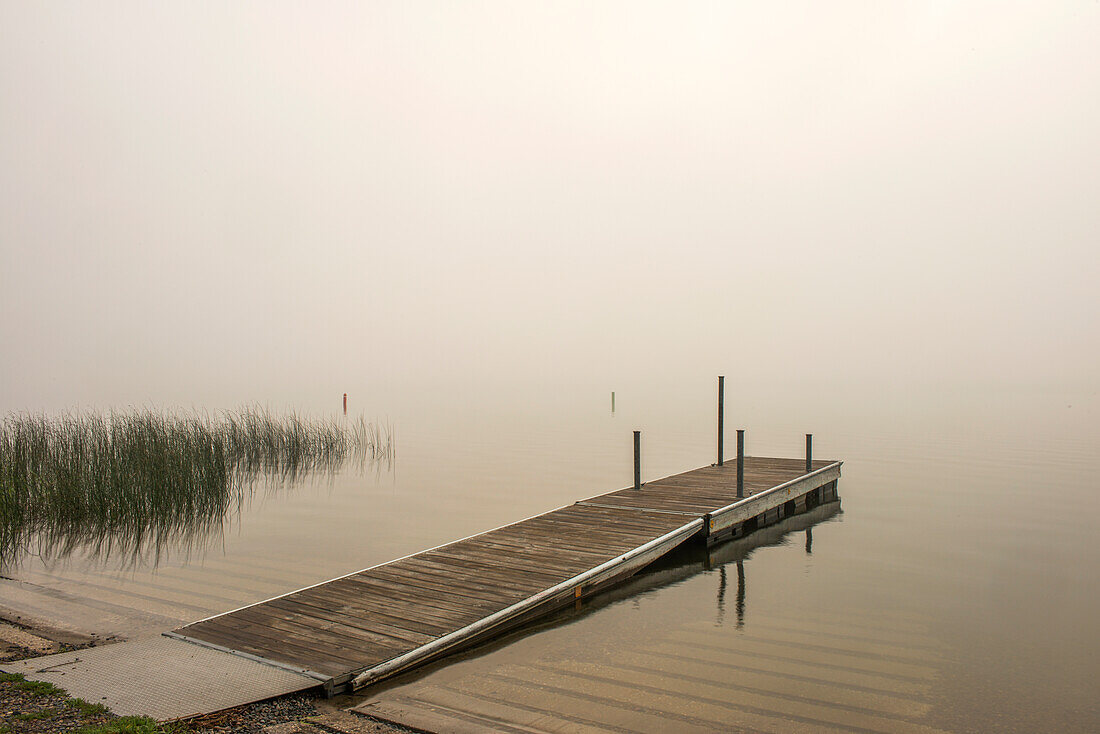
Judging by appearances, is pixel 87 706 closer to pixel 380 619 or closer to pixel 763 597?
pixel 380 619

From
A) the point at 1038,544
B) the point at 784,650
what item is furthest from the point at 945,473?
the point at 784,650

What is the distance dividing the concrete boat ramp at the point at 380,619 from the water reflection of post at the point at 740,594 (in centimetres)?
55

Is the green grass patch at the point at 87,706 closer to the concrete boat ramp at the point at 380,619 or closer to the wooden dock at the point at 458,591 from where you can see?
the concrete boat ramp at the point at 380,619

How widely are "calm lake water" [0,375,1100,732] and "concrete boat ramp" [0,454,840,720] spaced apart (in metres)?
0.28

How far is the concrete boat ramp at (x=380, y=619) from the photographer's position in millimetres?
4461

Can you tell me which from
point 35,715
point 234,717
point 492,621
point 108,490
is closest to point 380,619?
point 492,621

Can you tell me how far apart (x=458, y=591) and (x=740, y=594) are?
3.10 metres

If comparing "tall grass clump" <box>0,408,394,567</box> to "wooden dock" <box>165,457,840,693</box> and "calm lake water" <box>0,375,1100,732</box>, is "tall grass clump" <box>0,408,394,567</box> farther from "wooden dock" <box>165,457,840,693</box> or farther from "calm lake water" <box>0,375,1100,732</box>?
"wooden dock" <box>165,457,840,693</box>

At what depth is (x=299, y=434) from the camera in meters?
18.4

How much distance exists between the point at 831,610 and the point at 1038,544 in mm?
4854

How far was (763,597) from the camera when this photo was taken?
25.2ft

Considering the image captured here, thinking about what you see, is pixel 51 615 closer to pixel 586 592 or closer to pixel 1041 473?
pixel 586 592

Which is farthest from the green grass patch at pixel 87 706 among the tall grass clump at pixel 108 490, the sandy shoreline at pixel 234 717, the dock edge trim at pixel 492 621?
the tall grass clump at pixel 108 490

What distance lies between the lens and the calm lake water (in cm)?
501
